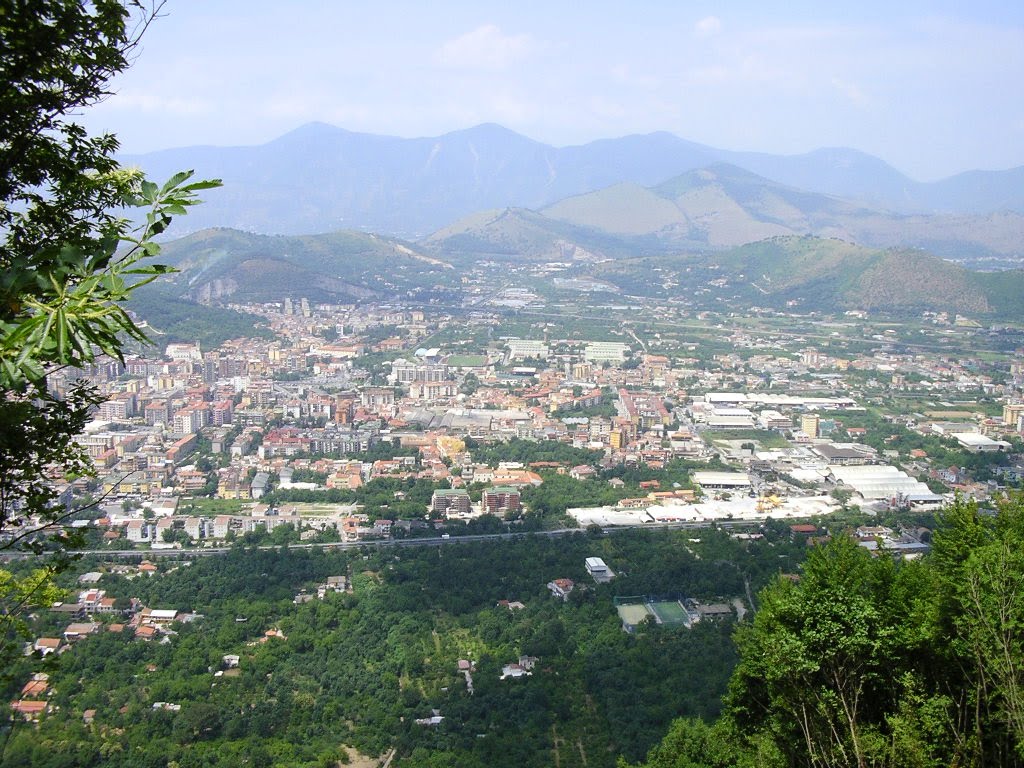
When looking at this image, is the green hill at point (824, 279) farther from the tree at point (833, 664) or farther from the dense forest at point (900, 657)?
the tree at point (833, 664)

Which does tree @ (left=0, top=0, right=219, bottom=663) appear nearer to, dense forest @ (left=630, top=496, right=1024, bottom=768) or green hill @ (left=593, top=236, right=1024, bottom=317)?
dense forest @ (left=630, top=496, right=1024, bottom=768)

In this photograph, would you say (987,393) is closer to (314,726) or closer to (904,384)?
(904,384)

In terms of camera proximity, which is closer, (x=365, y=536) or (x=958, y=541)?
(x=958, y=541)

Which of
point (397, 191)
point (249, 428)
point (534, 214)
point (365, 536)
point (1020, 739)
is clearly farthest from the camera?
point (397, 191)

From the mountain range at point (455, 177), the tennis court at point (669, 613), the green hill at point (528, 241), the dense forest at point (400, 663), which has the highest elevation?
the mountain range at point (455, 177)

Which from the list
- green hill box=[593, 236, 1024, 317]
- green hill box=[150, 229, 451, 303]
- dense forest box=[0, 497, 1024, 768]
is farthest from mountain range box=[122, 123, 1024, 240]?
dense forest box=[0, 497, 1024, 768]

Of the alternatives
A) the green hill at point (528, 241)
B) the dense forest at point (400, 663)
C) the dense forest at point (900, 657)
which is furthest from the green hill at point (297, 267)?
the dense forest at point (900, 657)

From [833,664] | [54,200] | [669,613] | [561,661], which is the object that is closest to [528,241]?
[669,613]

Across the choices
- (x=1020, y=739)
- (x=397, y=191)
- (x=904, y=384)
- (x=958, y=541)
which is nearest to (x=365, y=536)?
(x=958, y=541)

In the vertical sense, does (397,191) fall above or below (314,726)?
above
